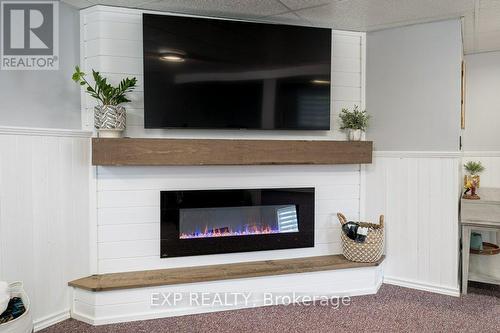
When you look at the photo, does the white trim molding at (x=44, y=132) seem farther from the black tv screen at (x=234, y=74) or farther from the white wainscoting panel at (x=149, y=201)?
the black tv screen at (x=234, y=74)

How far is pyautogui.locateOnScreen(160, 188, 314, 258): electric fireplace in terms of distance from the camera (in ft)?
8.95

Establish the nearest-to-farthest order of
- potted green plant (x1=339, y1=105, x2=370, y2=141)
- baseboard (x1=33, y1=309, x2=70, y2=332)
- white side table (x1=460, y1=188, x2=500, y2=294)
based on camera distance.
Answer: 1. baseboard (x1=33, y1=309, x2=70, y2=332)
2. white side table (x1=460, y1=188, x2=500, y2=294)
3. potted green plant (x1=339, y1=105, x2=370, y2=141)

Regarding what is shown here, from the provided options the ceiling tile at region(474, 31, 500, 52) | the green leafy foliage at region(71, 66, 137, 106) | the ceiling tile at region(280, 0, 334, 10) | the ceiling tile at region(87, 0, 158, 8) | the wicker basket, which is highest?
the ceiling tile at region(280, 0, 334, 10)

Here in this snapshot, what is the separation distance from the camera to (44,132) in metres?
2.27

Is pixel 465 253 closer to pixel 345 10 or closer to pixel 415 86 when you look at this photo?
pixel 415 86

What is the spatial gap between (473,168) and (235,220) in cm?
227

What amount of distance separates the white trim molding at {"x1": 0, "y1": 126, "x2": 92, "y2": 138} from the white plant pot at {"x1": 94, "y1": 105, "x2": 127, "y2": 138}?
14 cm

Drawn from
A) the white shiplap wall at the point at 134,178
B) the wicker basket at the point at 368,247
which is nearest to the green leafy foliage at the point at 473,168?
the wicker basket at the point at 368,247

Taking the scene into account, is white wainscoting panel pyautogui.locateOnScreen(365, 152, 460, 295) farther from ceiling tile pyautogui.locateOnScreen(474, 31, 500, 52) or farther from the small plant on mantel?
ceiling tile pyautogui.locateOnScreen(474, 31, 500, 52)

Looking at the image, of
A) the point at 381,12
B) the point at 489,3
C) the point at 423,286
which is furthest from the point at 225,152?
the point at 489,3

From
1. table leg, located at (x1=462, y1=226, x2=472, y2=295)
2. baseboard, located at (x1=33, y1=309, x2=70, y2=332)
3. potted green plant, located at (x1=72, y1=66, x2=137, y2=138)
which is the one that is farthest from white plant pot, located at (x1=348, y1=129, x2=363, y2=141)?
baseboard, located at (x1=33, y1=309, x2=70, y2=332)

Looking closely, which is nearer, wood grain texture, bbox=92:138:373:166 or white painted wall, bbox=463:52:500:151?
wood grain texture, bbox=92:138:373:166

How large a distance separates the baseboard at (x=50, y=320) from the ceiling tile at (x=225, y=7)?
222cm

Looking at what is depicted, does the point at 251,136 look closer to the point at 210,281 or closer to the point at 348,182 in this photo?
the point at 348,182
